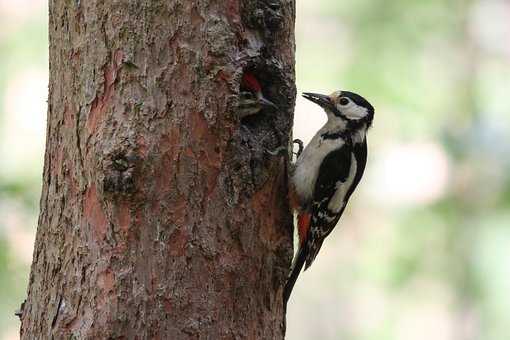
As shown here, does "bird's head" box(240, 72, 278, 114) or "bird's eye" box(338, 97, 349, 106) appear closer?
"bird's head" box(240, 72, 278, 114)

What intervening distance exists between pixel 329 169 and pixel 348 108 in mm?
406

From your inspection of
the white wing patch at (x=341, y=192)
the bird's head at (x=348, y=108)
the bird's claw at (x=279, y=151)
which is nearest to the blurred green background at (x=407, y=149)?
the bird's head at (x=348, y=108)

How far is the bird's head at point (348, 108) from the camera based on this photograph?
15.2 feet

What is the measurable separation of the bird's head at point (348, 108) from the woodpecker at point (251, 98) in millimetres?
1066

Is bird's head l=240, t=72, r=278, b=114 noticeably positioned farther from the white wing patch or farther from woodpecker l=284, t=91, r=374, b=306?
the white wing patch

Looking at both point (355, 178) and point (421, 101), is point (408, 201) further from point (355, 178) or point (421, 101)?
point (355, 178)

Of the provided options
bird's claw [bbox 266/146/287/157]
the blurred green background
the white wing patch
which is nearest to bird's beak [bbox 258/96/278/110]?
bird's claw [bbox 266/146/287/157]

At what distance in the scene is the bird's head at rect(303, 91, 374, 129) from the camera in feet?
15.2

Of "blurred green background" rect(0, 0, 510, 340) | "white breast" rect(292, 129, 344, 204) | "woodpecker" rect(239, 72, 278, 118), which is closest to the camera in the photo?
"woodpecker" rect(239, 72, 278, 118)

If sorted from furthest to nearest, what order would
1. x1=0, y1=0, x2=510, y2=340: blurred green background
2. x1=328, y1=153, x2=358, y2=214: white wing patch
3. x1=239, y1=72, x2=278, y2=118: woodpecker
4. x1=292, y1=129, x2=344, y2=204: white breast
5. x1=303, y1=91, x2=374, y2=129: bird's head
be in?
1. x1=0, y1=0, x2=510, y2=340: blurred green background
2. x1=303, y1=91, x2=374, y2=129: bird's head
3. x1=328, y1=153, x2=358, y2=214: white wing patch
4. x1=292, y1=129, x2=344, y2=204: white breast
5. x1=239, y1=72, x2=278, y2=118: woodpecker

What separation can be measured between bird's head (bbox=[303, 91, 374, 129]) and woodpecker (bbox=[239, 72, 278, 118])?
1.07 m

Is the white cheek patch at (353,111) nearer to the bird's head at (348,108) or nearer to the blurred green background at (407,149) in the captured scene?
the bird's head at (348,108)

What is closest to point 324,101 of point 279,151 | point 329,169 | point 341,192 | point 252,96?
point 329,169

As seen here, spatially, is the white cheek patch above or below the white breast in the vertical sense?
above
